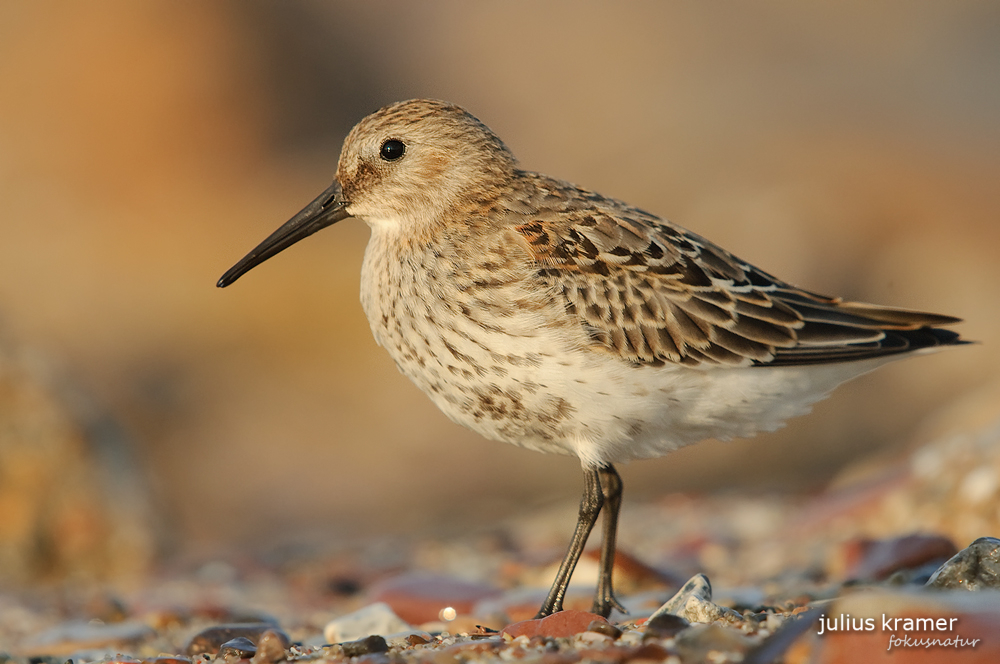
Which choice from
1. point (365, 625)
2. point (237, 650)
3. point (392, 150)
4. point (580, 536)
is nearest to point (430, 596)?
point (365, 625)

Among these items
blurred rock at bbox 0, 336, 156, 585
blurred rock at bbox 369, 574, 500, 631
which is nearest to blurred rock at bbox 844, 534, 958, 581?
blurred rock at bbox 369, 574, 500, 631

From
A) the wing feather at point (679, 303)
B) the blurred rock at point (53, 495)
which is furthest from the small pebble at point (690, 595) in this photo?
the blurred rock at point (53, 495)

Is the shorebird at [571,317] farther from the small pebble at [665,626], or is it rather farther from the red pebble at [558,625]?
the small pebble at [665,626]

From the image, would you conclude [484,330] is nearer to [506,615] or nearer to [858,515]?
[506,615]

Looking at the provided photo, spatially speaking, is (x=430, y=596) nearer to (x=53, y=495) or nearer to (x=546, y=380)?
(x=546, y=380)

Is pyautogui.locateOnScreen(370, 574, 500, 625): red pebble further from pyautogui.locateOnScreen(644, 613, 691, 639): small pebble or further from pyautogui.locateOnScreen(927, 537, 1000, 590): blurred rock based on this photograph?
pyautogui.locateOnScreen(927, 537, 1000, 590): blurred rock

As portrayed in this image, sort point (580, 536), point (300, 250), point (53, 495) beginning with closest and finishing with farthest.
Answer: point (580, 536) → point (53, 495) → point (300, 250)
